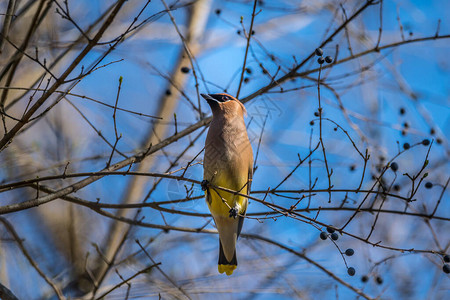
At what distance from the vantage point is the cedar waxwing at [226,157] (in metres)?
3.82

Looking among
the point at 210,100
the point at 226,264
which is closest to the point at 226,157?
the point at 210,100

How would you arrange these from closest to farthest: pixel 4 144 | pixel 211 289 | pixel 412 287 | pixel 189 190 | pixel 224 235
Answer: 1. pixel 4 144
2. pixel 189 190
3. pixel 224 235
4. pixel 211 289
5. pixel 412 287

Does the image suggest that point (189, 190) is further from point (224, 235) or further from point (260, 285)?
point (260, 285)

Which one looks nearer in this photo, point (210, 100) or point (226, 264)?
point (210, 100)

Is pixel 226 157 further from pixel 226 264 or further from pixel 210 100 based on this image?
pixel 226 264

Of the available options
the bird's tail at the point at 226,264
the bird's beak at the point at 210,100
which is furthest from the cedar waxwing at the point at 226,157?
the bird's tail at the point at 226,264

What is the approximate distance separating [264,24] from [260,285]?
3.56 m

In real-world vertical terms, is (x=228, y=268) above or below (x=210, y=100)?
below

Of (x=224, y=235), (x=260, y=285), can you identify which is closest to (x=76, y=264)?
(x=260, y=285)

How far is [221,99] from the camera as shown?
13.2 ft

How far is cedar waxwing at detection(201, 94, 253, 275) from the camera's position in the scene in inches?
150

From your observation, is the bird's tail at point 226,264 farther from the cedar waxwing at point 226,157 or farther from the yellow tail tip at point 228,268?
the cedar waxwing at point 226,157

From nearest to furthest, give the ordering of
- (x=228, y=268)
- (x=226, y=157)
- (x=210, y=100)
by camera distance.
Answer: (x=226, y=157) → (x=210, y=100) → (x=228, y=268)

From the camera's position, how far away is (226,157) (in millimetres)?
3816
